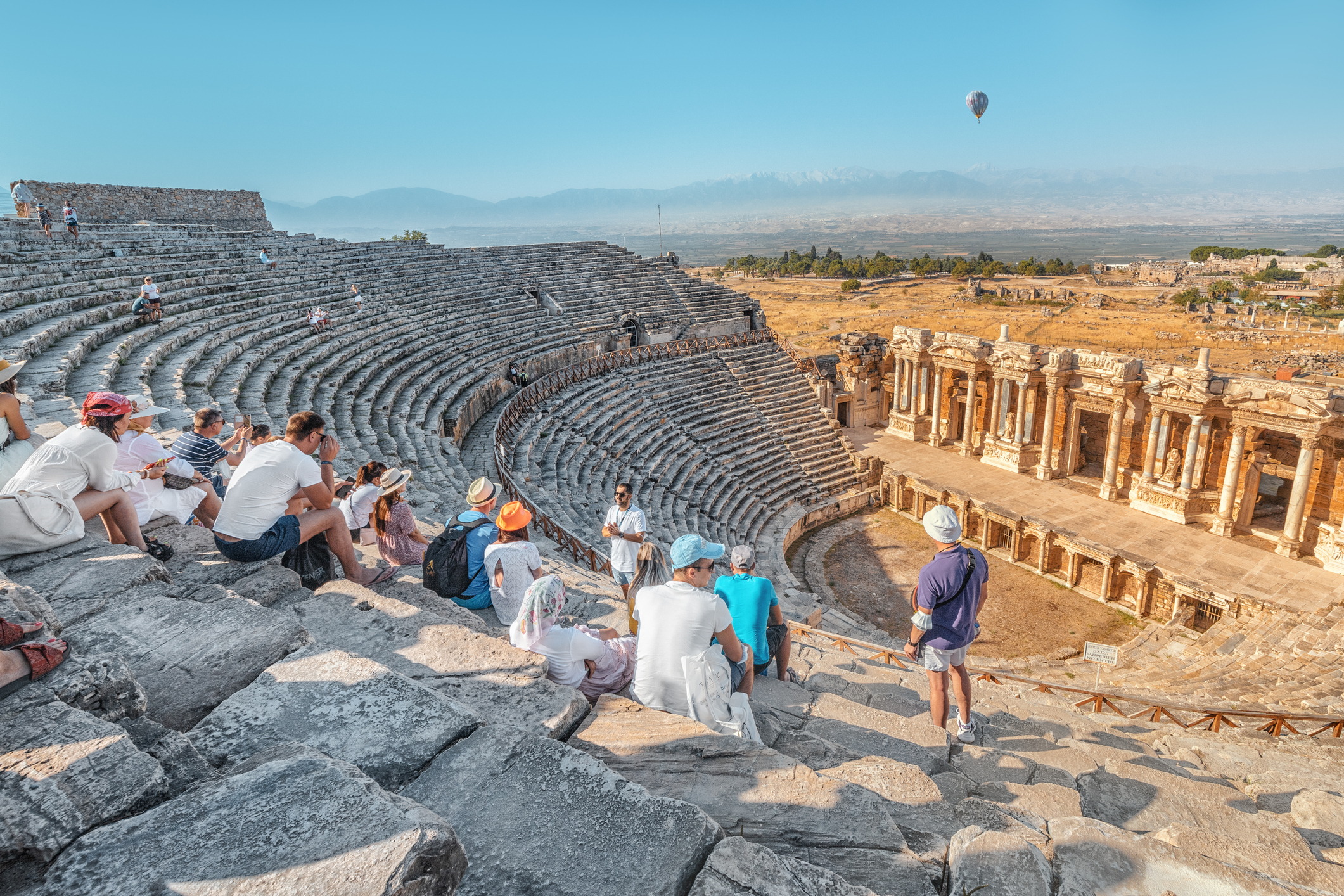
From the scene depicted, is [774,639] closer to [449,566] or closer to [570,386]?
[449,566]

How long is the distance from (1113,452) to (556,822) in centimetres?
2293

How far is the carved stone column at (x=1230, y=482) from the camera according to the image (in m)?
18.6

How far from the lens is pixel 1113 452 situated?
2144cm

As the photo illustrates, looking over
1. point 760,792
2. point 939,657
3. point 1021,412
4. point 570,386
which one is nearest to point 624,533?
point 939,657

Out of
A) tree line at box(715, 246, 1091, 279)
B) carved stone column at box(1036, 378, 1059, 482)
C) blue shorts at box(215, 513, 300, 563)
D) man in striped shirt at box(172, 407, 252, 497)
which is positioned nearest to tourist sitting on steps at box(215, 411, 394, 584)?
blue shorts at box(215, 513, 300, 563)

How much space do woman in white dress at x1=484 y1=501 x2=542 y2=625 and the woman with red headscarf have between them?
2546mm

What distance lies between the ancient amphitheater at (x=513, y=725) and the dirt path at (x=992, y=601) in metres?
0.86

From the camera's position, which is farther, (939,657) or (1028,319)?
(1028,319)

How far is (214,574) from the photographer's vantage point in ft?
18.2

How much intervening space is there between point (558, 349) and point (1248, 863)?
22.9 metres

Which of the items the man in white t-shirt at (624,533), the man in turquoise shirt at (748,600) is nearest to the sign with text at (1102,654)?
the man in turquoise shirt at (748,600)

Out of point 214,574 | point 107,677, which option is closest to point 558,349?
point 214,574

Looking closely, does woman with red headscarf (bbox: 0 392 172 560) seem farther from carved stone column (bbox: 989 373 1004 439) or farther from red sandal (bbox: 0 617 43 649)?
carved stone column (bbox: 989 373 1004 439)

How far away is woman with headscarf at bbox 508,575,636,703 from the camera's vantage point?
481cm
